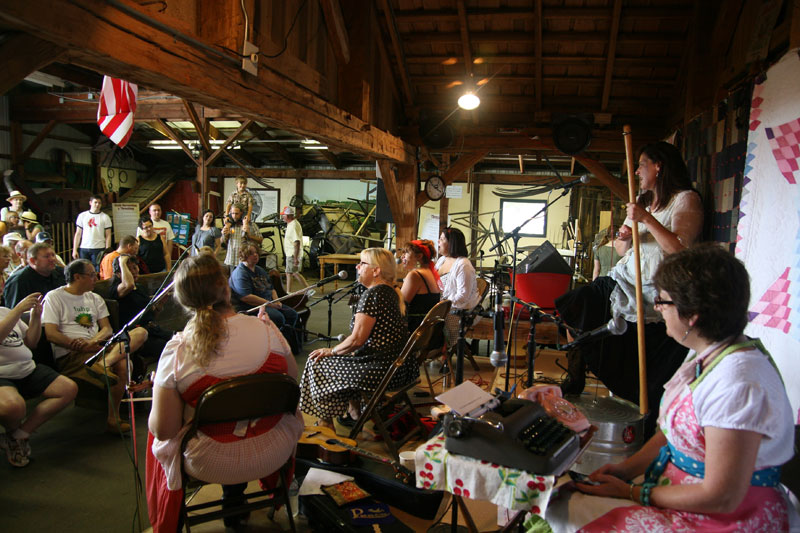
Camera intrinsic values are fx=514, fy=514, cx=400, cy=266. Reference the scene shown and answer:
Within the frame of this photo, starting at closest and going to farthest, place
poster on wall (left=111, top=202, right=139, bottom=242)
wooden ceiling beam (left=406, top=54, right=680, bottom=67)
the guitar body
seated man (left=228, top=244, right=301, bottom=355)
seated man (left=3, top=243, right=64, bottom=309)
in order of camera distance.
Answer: the guitar body
seated man (left=3, top=243, right=64, bottom=309)
seated man (left=228, top=244, right=301, bottom=355)
wooden ceiling beam (left=406, top=54, right=680, bottom=67)
poster on wall (left=111, top=202, right=139, bottom=242)

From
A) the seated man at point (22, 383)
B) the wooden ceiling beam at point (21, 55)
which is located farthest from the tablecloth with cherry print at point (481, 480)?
the seated man at point (22, 383)

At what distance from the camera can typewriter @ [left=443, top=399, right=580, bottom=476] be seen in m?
1.40

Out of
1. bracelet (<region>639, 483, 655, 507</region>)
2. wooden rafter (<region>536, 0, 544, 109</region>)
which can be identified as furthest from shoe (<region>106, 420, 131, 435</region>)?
wooden rafter (<region>536, 0, 544, 109</region>)

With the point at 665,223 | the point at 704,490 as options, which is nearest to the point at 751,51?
the point at 665,223

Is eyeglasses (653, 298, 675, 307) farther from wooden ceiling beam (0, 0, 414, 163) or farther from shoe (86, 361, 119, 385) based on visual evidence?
shoe (86, 361, 119, 385)

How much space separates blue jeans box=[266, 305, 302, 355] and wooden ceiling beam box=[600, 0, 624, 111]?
14.8ft

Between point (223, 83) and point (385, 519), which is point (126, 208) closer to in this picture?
point (223, 83)

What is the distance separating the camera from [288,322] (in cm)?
554

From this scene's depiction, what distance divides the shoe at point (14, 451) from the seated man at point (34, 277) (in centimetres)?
110

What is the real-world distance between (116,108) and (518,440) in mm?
4813

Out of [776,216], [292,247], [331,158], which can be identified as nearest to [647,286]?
[776,216]

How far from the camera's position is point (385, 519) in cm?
249

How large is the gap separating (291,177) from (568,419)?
15.0 m

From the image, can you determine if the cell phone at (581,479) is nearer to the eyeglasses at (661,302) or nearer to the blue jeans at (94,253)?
the eyeglasses at (661,302)
